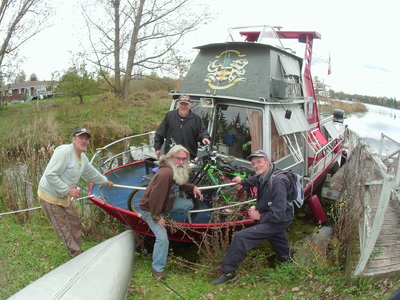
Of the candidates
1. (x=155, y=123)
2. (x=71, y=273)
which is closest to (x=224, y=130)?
(x=71, y=273)

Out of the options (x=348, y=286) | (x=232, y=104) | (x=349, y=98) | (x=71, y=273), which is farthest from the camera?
(x=349, y=98)

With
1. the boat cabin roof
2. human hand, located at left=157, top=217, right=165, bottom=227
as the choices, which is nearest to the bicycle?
human hand, located at left=157, top=217, right=165, bottom=227

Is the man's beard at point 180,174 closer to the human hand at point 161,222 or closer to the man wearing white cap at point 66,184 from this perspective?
the human hand at point 161,222

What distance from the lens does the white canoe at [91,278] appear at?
367 centimetres

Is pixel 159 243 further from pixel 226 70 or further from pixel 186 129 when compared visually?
pixel 226 70

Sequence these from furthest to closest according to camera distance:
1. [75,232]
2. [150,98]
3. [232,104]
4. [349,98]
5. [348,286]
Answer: [349,98] → [150,98] → [232,104] → [75,232] → [348,286]

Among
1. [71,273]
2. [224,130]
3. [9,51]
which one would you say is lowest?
[71,273]

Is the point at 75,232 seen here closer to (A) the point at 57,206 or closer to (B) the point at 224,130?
(A) the point at 57,206

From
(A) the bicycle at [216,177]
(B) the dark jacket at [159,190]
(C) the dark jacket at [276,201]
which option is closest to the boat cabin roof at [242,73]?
(A) the bicycle at [216,177]

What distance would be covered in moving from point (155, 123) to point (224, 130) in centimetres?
1253

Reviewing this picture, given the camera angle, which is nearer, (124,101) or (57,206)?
(57,206)

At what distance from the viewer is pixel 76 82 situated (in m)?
21.5

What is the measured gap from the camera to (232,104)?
23.1 ft

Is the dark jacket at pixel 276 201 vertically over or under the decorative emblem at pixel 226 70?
under
